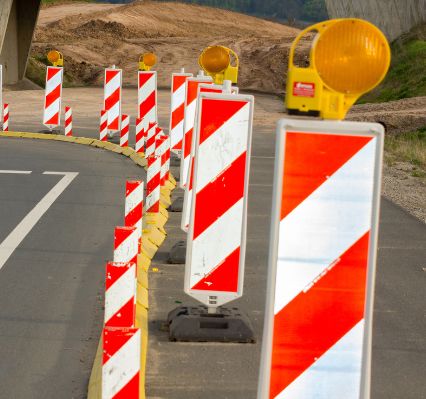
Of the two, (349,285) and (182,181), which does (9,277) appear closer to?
(182,181)

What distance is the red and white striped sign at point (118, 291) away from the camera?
7258 mm

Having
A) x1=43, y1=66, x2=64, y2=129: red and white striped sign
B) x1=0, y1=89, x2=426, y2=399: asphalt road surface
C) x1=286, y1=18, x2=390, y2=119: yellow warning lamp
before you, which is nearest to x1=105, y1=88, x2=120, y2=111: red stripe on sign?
x1=43, y1=66, x2=64, y2=129: red and white striped sign

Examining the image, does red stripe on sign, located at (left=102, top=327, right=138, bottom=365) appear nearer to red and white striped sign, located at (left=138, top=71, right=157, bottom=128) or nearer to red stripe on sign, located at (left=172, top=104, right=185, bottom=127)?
red stripe on sign, located at (left=172, top=104, right=185, bottom=127)

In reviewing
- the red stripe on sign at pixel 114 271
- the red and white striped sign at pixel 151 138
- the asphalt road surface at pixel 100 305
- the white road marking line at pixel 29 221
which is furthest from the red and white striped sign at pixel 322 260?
the red and white striped sign at pixel 151 138

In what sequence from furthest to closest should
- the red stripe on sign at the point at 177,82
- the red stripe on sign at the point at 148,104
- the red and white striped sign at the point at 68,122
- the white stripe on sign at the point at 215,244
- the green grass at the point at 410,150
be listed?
1. the red and white striped sign at the point at 68,122
2. the red stripe on sign at the point at 148,104
3. the green grass at the point at 410,150
4. the red stripe on sign at the point at 177,82
5. the white stripe on sign at the point at 215,244

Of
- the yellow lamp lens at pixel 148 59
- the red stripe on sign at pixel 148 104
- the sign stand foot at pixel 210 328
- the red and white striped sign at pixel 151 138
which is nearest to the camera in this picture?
the sign stand foot at pixel 210 328

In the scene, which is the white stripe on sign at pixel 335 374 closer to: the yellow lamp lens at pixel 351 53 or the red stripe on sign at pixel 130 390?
the yellow lamp lens at pixel 351 53

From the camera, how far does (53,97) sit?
25.5 m

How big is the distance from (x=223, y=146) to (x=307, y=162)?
13.3 ft

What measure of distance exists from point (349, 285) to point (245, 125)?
4.08 metres

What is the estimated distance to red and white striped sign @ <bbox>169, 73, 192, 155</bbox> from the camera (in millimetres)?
18672

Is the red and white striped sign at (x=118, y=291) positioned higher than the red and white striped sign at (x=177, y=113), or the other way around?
the red and white striped sign at (x=118, y=291)

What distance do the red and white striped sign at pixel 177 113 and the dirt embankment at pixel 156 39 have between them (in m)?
26.7

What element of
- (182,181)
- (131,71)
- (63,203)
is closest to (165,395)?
(182,181)
